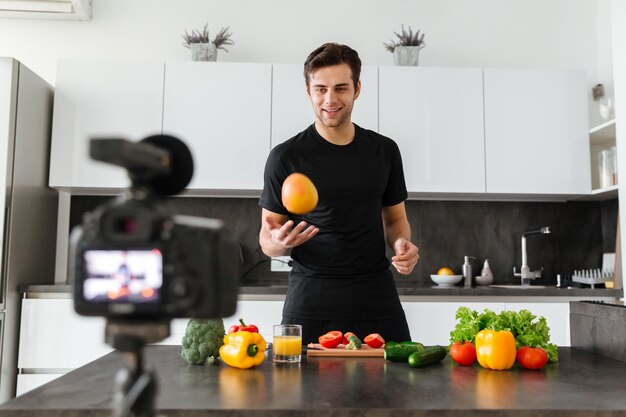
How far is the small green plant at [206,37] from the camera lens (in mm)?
3463

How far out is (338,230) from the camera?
1.99 meters

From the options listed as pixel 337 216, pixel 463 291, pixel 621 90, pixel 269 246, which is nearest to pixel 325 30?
pixel 621 90

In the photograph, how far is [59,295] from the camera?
118 inches

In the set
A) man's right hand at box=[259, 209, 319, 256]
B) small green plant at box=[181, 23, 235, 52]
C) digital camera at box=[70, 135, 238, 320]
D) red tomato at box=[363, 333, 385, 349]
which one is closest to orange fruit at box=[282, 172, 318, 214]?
man's right hand at box=[259, 209, 319, 256]

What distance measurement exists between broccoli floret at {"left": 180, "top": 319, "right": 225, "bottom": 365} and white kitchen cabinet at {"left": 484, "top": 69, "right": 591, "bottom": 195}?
235cm

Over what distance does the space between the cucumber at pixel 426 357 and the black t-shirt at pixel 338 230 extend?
18.5 inches

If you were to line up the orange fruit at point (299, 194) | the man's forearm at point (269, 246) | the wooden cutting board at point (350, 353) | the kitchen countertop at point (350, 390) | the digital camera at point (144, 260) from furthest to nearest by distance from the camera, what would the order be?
the man's forearm at point (269, 246) → the orange fruit at point (299, 194) → the wooden cutting board at point (350, 353) → the kitchen countertop at point (350, 390) → the digital camera at point (144, 260)

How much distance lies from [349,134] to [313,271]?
0.51 meters

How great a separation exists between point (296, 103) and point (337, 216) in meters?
1.52

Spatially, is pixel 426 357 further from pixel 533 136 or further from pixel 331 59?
pixel 533 136

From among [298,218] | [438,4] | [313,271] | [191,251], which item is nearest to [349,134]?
[298,218]

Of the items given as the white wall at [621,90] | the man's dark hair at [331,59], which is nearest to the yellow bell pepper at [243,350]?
the man's dark hair at [331,59]

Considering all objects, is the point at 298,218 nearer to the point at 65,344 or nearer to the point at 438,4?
the point at 65,344

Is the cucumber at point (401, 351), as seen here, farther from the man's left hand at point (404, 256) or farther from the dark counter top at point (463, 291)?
the dark counter top at point (463, 291)
